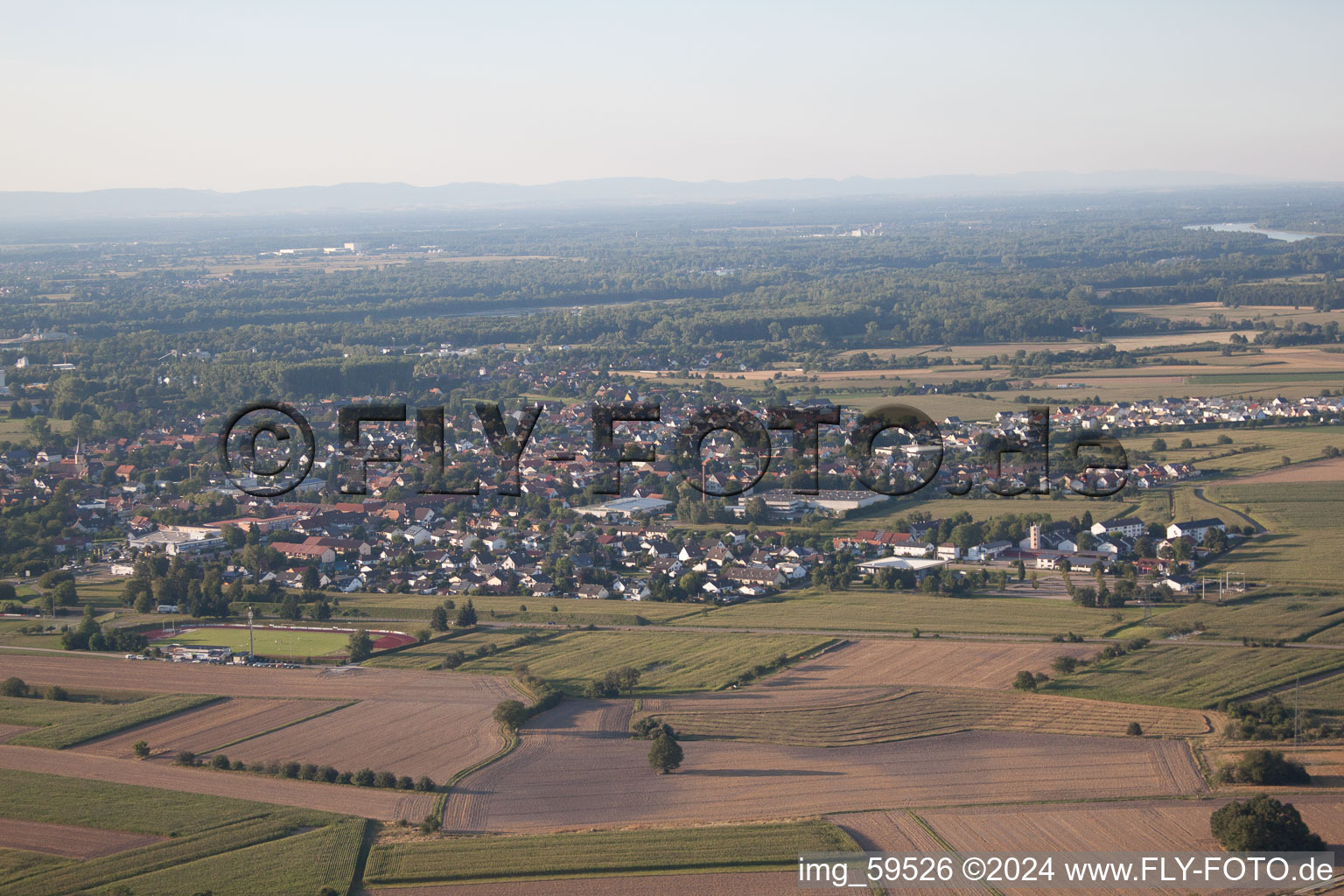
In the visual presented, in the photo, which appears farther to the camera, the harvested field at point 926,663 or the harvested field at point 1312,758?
the harvested field at point 926,663

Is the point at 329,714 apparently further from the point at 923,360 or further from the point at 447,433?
the point at 923,360

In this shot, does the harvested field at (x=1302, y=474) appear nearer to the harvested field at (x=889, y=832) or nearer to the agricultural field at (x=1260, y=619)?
the agricultural field at (x=1260, y=619)

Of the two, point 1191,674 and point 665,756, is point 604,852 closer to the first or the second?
point 665,756

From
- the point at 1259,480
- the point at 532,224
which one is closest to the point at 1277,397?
the point at 1259,480

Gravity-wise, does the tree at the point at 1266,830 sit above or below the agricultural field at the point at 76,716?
above

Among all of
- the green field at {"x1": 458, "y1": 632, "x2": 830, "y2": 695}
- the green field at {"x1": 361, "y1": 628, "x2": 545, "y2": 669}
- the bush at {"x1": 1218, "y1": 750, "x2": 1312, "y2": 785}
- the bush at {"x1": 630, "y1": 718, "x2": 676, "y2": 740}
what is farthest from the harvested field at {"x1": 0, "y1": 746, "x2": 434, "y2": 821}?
the bush at {"x1": 1218, "y1": 750, "x2": 1312, "y2": 785}

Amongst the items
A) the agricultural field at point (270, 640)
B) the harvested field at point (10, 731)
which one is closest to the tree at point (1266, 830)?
the agricultural field at point (270, 640)

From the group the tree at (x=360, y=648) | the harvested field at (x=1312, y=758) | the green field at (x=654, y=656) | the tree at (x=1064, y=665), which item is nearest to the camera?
the harvested field at (x=1312, y=758)
